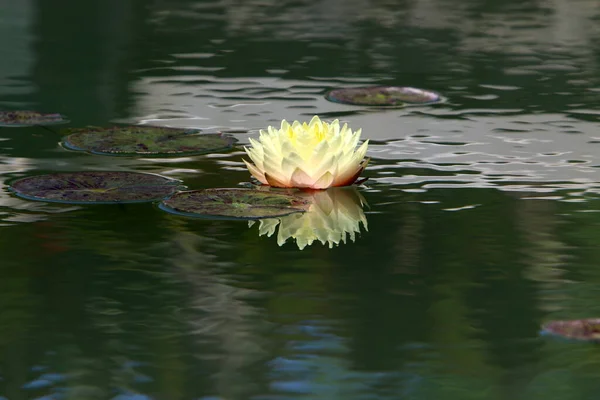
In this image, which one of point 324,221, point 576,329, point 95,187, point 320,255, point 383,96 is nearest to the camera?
point 576,329

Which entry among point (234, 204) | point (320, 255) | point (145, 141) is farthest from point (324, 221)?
point (145, 141)

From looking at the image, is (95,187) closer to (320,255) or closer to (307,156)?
(307,156)

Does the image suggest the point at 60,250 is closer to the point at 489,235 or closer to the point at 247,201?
the point at 247,201

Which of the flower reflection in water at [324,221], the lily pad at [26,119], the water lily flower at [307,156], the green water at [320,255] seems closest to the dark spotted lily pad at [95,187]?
the green water at [320,255]

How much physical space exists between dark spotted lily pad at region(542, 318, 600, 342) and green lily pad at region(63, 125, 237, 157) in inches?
83.0

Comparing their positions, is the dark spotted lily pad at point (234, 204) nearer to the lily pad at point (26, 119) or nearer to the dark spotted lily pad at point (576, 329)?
the dark spotted lily pad at point (576, 329)

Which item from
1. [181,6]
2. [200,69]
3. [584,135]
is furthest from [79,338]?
[181,6]

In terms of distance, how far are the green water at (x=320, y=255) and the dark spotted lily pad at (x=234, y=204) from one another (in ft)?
0.18

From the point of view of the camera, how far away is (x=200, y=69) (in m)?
6.61

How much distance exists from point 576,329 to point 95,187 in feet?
5.81

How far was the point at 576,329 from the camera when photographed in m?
2.75

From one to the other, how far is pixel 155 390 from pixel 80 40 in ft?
17.7

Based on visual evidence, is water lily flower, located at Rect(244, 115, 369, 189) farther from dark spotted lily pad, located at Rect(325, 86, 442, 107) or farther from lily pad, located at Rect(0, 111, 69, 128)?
dark spotted lily pad, located at Rect(325, 86, 442, 107)

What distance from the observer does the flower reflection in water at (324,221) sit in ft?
11.7
